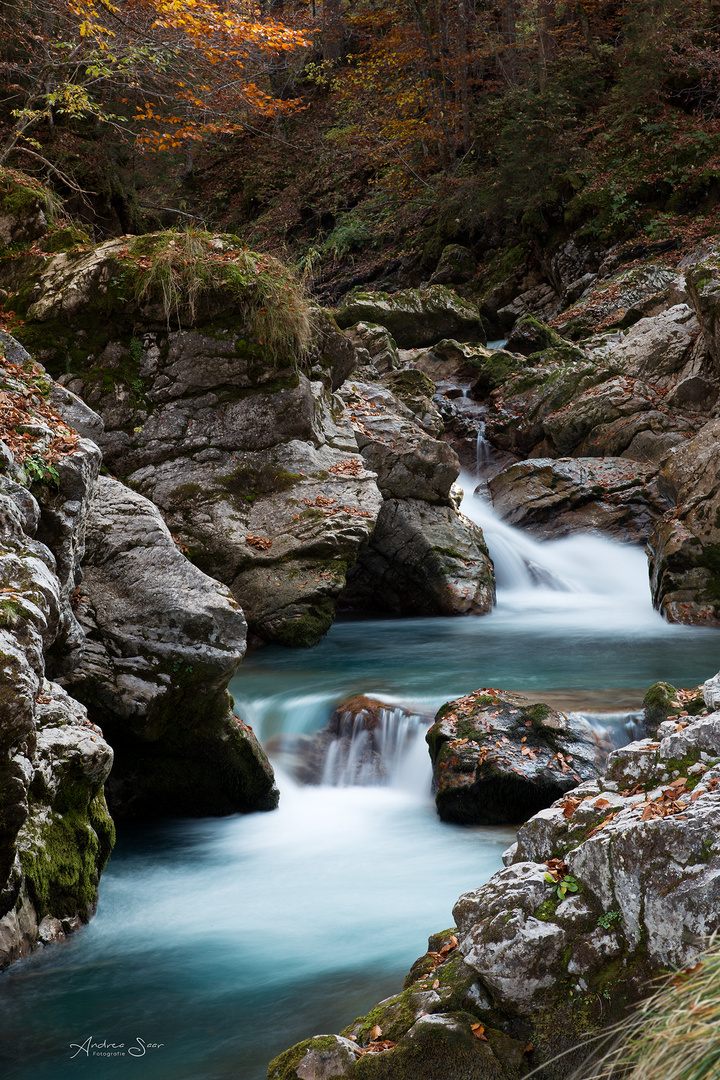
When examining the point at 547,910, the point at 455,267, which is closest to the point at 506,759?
the point at 547,910

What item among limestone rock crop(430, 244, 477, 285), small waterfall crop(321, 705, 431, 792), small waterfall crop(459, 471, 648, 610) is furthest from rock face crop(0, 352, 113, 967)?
limestone rock crop(430, 244, 477, 285)

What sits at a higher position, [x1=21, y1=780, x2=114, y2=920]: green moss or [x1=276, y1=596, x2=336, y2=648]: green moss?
[x1=276, y1=596, x2=336, y2=648]: green moss

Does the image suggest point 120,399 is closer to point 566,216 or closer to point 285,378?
point 285,378

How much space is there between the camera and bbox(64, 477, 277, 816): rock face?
5.53 meters

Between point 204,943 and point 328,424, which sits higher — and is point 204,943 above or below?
below

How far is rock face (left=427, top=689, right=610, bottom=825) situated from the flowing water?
0.19 meters

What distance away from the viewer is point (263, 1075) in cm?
329

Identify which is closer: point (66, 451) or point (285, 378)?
point (66, 451)

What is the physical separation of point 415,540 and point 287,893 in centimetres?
628

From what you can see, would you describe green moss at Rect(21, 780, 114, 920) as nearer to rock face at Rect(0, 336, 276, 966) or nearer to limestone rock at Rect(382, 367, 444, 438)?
rock face at Rect(0, 336, 276, 966)

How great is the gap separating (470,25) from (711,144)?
26.4 feet

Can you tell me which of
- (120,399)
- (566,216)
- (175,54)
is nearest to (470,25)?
(566,216)

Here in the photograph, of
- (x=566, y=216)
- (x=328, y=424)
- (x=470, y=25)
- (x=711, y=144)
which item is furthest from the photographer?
(x=470, y=25)

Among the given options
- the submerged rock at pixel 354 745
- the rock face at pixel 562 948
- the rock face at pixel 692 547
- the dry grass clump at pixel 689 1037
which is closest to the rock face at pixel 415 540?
the rock face at pixel 692 547
